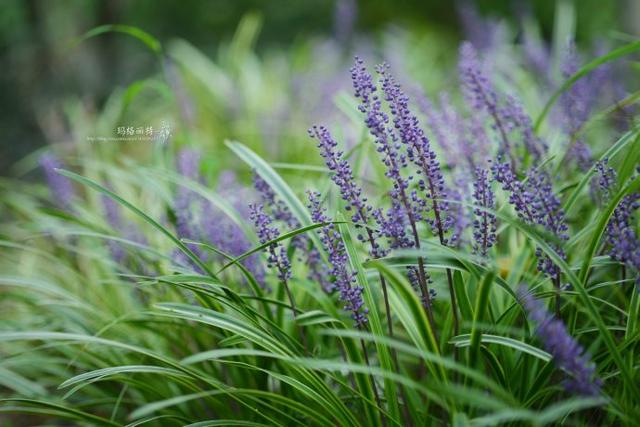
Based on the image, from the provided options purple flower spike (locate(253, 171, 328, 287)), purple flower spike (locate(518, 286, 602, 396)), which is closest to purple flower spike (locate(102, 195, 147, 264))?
purple flower spike (locate(253, 171, 328, 287))

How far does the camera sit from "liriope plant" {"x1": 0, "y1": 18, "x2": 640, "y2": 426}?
165 cm

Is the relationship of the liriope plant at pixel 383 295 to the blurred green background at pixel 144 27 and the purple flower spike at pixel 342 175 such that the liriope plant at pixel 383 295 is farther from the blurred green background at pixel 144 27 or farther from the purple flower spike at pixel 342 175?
the blurred green background at pixel 144 27

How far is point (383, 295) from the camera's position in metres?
2.30

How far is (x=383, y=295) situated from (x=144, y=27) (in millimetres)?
11167

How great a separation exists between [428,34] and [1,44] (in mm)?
6858

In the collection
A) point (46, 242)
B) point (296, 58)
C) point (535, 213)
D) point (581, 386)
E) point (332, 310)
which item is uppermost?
point (296, 58)

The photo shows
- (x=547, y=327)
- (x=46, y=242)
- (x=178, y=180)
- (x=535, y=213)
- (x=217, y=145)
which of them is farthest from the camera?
(x=217, y=145)

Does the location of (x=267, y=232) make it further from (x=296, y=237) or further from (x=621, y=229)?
(x=621, y=229)

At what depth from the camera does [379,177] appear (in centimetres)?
321

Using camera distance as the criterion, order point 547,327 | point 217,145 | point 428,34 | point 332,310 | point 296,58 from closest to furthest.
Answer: point 547,327 → point 332,310 → point 217,145 → point 296,58 → point 428,34

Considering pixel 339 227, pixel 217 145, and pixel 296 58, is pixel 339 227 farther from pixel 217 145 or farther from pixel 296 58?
pixel 296 58

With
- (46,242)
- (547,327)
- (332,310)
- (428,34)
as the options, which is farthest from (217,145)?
(428,34)

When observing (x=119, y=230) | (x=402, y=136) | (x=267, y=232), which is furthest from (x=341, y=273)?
(x=119, y=230)

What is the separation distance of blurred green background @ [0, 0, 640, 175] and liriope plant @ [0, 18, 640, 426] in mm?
1203
